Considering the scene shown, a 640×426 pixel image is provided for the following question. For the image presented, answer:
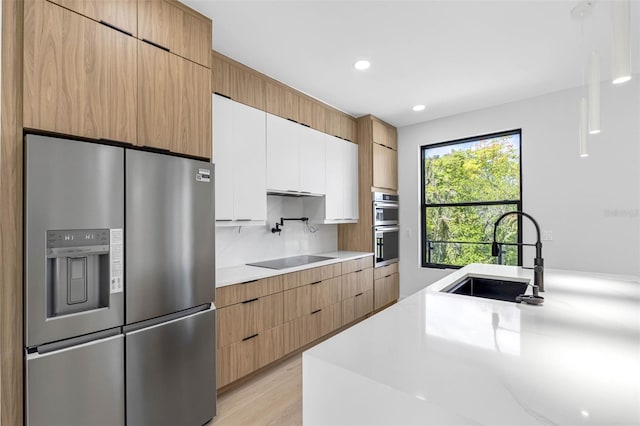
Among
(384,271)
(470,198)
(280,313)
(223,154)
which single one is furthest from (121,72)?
→ (470,198)

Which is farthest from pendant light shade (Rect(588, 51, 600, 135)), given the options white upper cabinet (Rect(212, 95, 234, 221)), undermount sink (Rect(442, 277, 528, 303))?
white upper cabinet (Rect(212, 95, 234, 221))

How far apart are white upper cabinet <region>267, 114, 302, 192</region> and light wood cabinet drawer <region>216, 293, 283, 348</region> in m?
→ 1.03

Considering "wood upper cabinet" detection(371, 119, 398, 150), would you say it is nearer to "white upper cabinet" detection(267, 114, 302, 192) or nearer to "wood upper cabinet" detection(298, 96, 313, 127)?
"wood upper cabinet" detection(298, 96, 313, 127)

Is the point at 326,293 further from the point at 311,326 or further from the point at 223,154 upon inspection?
the point at 223,154

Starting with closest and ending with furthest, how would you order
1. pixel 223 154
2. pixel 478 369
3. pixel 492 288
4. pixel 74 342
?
pixel 478 369 < pixel 74 342 < pixel 492 288 < pixel 223 154

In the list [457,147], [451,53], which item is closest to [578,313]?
[451,53]

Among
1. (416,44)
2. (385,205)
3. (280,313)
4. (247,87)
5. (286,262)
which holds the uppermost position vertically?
(416,44)

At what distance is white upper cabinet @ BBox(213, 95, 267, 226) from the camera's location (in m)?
2.33

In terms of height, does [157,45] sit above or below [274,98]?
below

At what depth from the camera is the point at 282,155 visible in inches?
114

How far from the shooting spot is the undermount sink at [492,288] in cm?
199

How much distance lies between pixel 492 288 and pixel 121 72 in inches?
104

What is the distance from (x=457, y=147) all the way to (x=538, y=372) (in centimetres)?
366

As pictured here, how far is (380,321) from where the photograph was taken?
116 cm
